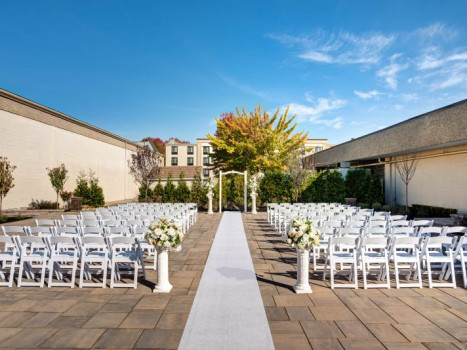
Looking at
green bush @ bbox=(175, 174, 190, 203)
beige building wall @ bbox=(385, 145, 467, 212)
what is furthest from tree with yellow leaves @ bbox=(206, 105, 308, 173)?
beige building wall @ bbox=(385, 145, 467, 212)

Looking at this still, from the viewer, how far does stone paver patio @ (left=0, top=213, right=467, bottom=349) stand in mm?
3762

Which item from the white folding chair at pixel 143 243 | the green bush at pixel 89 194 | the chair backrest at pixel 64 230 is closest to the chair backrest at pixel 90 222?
the chair backrest at pixel 64 230

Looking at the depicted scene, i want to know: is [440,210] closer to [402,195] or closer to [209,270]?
[402,195]

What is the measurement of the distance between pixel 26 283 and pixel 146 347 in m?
3.49

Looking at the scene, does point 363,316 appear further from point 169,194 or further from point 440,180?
point 169,194

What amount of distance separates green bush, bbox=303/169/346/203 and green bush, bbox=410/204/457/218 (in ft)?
15.9

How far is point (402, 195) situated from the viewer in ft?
65.0

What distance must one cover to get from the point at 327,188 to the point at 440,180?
723cm

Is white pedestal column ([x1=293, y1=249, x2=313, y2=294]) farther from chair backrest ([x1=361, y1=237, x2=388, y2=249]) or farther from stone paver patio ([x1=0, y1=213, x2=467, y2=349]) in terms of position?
chair backrest ([x1=361, y1=237, x2=388, y2=249])

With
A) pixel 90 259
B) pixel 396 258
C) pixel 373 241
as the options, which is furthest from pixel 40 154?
pixel 396 258

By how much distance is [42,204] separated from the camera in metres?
21.7

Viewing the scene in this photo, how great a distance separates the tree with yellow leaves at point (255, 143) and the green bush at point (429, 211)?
54.7 ft

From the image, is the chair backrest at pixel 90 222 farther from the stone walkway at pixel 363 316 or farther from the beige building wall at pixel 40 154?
the beige building wall at pixel 40 154

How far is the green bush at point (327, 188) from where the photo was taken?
72.2ft
